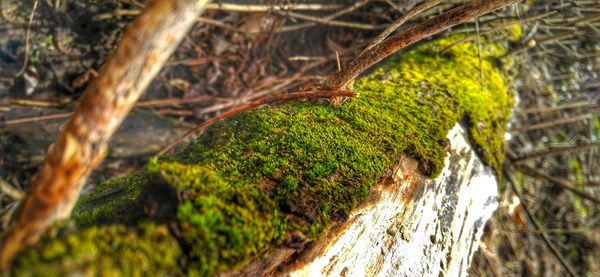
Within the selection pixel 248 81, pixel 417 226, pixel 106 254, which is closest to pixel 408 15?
pixel 417 226

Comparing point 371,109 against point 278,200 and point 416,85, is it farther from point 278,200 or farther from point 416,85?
point 278,200

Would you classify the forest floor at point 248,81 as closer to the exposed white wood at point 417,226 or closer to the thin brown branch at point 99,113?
the exposed white wood at point 417,226

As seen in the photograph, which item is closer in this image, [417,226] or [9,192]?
[9,192]

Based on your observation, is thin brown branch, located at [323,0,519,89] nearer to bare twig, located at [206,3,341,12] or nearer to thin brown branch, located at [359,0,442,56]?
thin brown branch, located at [359,0,442,56]

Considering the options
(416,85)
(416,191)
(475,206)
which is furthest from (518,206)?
(416,191)

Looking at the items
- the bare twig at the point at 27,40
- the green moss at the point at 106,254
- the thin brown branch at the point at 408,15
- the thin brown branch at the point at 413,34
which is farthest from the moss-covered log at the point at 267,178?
the bare twig at the point at 27,40

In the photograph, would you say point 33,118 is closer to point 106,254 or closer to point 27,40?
point 27,40

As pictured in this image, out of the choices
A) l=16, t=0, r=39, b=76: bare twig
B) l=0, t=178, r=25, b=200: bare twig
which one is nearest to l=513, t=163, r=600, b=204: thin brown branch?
l=0, t=178, r=25, b=200: bare twig
